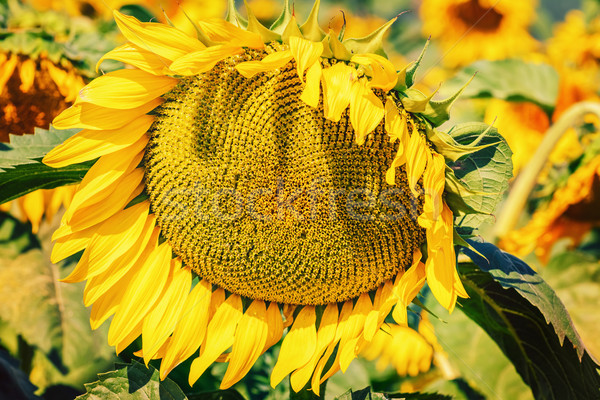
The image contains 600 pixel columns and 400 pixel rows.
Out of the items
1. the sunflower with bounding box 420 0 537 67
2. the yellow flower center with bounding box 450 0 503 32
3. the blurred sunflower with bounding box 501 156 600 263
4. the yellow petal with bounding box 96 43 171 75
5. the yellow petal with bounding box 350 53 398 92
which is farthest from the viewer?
the yellow flower center with bounding box 450 0 503 32

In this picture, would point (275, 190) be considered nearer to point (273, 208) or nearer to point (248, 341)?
point (273, 208)

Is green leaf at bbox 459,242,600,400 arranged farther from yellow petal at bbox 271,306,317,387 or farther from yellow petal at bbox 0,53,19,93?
yellow petal at bbox 0,53,19,93

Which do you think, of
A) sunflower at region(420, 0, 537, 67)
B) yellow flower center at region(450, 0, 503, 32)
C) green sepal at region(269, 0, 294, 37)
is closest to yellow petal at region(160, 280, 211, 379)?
green sepal at region(269, 0, 294, 37)

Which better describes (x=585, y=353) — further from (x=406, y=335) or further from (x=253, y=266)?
(x=406, y=335)

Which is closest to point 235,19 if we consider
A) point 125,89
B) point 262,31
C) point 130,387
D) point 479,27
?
point 262,31

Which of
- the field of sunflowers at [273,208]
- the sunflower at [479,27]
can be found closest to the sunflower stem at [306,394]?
the field of sunflowers at [273,208]

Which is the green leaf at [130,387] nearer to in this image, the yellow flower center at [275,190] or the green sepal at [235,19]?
the yellow flower center at [275,190]
